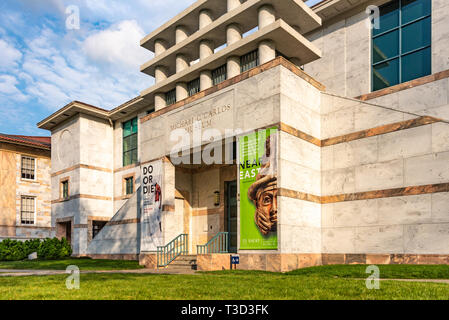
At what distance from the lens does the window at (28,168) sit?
138 feet

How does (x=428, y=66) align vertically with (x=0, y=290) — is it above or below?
above

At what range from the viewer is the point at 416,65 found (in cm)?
2012

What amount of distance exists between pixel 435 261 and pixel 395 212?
2489mm

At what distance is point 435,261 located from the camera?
16203 mm

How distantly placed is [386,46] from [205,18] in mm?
10478

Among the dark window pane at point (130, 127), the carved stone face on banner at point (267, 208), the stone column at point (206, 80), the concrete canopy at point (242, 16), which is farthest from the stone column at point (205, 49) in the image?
the dark window pane at point (130, 127)

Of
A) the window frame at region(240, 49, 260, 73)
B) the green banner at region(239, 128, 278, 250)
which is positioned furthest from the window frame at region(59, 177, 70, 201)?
the green banner at region(239, 128, 278, 250)

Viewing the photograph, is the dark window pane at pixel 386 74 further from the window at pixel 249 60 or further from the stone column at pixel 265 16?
the window at pixel 249 60

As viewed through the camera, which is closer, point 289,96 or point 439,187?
point 439,187

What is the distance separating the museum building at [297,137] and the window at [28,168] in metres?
19.8

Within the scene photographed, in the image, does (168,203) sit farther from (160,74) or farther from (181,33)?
(181,33)

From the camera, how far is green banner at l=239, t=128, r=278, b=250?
17.3 metres

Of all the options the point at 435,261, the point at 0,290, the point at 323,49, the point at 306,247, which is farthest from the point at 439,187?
the point at 0,290

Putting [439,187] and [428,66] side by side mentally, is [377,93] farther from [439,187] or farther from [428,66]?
[439,187]
